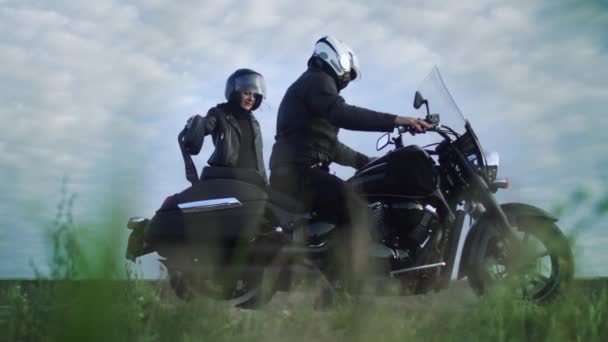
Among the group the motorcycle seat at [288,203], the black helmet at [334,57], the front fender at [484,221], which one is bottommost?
the front fender at [484,221]

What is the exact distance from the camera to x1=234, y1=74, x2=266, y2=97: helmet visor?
5.99m

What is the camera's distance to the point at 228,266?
4531 millimetres

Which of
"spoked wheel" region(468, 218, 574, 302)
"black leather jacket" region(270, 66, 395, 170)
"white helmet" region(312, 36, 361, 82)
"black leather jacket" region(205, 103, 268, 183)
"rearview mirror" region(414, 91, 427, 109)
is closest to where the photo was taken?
"spoked wheel" region(468, 218, 574, 302)

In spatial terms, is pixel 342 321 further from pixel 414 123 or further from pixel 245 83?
pixel 245 83

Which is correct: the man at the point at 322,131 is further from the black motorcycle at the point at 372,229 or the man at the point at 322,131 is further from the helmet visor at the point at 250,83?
the helmet visor at the point at 250,83

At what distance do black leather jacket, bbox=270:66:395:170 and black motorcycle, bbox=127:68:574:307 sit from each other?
12.5 inches

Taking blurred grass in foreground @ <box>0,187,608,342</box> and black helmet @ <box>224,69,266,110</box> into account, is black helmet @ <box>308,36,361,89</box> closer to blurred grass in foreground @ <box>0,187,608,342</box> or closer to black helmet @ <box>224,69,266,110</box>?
black helmet @ <box>224,69,266,110</box>

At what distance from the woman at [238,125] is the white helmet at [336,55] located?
3.68ft

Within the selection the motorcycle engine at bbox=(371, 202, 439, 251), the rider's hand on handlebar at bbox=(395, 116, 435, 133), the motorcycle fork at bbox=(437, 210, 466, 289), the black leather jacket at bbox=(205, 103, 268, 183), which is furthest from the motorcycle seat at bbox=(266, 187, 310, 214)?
the motorcycle fork at bbox=(437, 210, 466, 289)

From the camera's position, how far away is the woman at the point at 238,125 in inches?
218

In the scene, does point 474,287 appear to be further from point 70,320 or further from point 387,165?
point 70,320

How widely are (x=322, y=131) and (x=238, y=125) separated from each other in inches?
48.8

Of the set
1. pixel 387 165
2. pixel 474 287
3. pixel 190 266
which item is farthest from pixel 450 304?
pixel 190 266

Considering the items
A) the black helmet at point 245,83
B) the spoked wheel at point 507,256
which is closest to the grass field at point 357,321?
the spoked wheel at point 507,256
